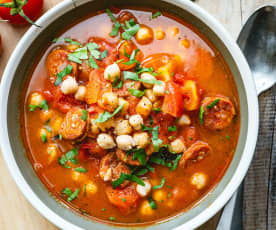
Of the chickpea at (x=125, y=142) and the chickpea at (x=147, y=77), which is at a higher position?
the chickpea at (x=147, y=77)

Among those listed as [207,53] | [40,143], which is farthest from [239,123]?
[40,143]

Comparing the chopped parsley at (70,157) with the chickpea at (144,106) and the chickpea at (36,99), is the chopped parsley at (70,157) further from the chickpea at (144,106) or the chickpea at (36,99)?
the chickpea at (144,106)

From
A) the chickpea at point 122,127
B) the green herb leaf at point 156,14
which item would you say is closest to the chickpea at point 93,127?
the chickpea at point 122,127

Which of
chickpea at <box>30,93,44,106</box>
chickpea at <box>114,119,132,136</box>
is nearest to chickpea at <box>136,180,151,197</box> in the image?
chickpea at <box>114,119,132,136</box>

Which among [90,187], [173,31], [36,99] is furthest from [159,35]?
[90,187]

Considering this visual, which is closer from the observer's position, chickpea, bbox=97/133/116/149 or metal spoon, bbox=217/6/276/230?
chickpea, bbox=97/133/116/149

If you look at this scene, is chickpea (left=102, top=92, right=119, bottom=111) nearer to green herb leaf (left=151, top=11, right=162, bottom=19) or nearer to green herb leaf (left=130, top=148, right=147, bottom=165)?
green herb leaf (left=130, top=148, right=147, bottom=165)
